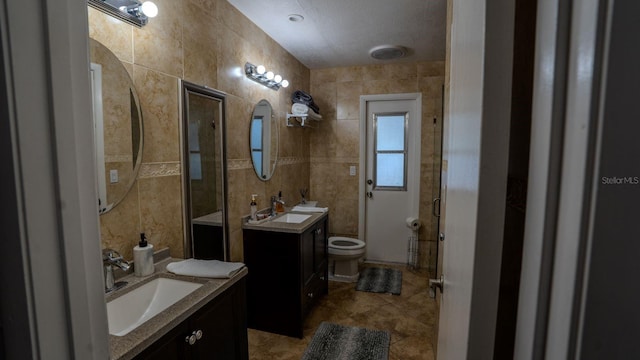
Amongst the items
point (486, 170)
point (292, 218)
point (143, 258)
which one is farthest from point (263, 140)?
point (486, 170)

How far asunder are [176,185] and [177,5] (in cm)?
102

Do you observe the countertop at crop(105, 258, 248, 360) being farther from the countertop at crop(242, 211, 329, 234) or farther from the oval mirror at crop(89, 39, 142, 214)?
the countertop at crop(242, 211, 329, 234)

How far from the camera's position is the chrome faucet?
1254 millimetres

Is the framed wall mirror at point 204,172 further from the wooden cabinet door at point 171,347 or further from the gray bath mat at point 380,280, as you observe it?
the gray bath mat at point 380,280

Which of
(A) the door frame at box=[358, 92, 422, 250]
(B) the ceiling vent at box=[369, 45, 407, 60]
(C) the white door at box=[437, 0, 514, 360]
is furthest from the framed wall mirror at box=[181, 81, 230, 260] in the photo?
(A) the door frame at box=[358, 92, 422, 250]

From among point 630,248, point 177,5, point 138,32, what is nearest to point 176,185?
point 138,32

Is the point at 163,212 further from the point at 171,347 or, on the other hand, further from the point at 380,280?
the point at 380,280

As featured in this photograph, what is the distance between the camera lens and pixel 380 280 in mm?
3389

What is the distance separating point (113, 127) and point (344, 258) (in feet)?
8.25

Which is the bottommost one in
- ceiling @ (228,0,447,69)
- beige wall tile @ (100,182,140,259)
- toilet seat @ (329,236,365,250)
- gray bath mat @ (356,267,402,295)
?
gray bath mat @ (356,267,402,295)

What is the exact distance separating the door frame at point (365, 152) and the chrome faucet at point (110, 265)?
2914 mm

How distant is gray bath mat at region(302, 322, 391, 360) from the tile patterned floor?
0.06 meters

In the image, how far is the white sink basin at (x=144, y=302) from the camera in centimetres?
120

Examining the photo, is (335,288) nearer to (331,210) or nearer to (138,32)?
(331,210)
